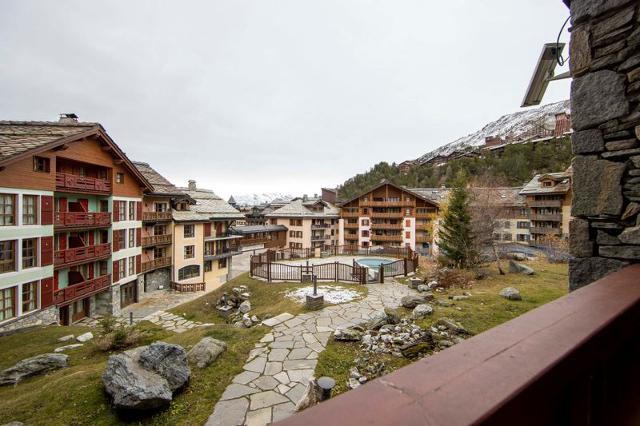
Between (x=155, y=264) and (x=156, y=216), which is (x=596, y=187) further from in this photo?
(x=155, y=264)

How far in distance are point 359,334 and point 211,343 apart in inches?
152

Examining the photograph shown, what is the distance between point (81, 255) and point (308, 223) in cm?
2929

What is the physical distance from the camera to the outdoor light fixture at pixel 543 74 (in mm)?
4117

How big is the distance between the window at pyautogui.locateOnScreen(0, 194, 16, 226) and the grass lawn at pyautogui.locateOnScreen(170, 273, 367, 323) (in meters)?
9.01

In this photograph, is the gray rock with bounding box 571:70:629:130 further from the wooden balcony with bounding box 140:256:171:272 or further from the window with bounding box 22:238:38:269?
the wooden balcony with bounding box 140:256:171:272

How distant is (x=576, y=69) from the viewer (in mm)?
3209

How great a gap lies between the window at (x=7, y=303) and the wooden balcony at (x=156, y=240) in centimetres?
1050

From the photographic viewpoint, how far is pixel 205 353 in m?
6.88

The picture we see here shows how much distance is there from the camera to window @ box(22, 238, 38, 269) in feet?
48.5

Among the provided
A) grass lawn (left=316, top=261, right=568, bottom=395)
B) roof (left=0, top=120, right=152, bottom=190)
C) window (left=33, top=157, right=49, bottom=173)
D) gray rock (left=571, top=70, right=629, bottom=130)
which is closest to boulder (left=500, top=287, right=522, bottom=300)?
grass lawn (left=316, top=261, right=568, bottom=395)

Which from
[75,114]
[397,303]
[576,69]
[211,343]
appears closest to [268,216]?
[75,114]

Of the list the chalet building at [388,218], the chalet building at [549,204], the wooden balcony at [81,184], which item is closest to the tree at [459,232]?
the chalet building at [388,218]

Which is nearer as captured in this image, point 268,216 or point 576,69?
point 576,69

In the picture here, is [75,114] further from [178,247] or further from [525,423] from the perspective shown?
[525,423]
